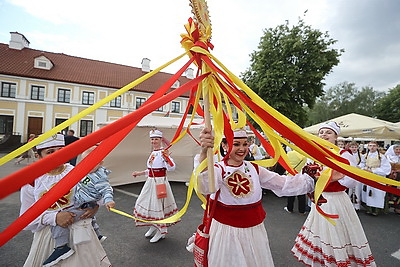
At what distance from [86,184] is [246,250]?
63.5 inches

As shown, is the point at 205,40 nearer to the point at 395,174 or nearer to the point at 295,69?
the point at 395,174

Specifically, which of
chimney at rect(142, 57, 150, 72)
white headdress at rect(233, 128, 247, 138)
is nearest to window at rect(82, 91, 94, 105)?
chimney at rect(142, 57, 150, 72)

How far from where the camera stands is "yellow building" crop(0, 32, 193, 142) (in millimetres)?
19781

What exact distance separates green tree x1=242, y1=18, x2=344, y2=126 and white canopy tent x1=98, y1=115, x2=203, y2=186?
9.15 metres

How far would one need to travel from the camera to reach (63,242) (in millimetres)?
1899

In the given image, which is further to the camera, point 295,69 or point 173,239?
point 295,69

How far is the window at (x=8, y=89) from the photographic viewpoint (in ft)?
64.0

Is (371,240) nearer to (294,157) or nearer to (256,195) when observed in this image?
(294,157)

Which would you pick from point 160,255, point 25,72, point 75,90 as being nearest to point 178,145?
point 160,255

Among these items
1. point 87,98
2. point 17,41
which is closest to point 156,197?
point 87,98

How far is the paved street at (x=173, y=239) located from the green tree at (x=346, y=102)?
34.5m

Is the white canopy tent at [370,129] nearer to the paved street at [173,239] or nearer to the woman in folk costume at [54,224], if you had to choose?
the paved street at [173,239]

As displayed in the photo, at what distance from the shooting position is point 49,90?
68.5 feet

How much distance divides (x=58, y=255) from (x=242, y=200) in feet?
5.47
